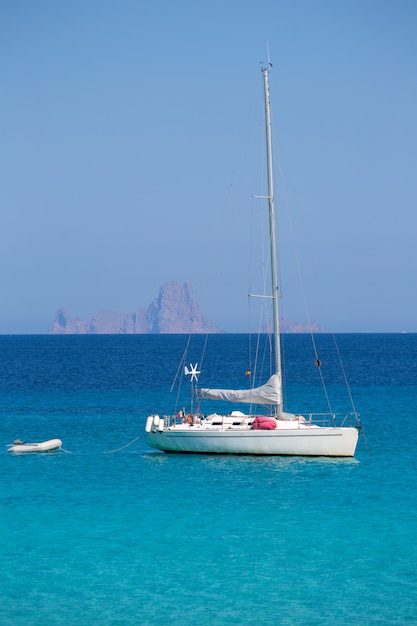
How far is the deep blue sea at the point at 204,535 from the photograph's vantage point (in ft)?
80.4

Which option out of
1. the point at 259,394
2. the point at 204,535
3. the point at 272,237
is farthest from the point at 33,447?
the point at 204,535

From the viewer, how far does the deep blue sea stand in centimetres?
2452

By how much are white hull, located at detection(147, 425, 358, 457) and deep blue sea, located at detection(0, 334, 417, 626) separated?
626 millimetres

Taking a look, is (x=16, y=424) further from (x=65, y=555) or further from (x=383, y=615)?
(x=383, y=615)

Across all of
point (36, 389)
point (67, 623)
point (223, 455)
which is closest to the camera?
point (67, 623)

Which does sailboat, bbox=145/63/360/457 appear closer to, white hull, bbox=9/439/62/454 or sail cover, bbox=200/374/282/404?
sail cover, bbox=200/374/282/404

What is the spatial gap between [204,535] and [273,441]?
13621 mm

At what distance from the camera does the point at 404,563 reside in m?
28.2

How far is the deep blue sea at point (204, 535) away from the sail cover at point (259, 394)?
4.41 m

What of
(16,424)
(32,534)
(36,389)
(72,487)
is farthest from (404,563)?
(36,389)

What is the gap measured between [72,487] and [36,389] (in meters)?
55.1

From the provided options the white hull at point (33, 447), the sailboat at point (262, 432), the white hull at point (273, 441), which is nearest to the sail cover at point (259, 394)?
the sailboat at point (262, 432)

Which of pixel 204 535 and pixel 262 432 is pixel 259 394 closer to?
pixel 262 432

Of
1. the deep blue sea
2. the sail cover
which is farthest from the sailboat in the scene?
the deep blue sea
